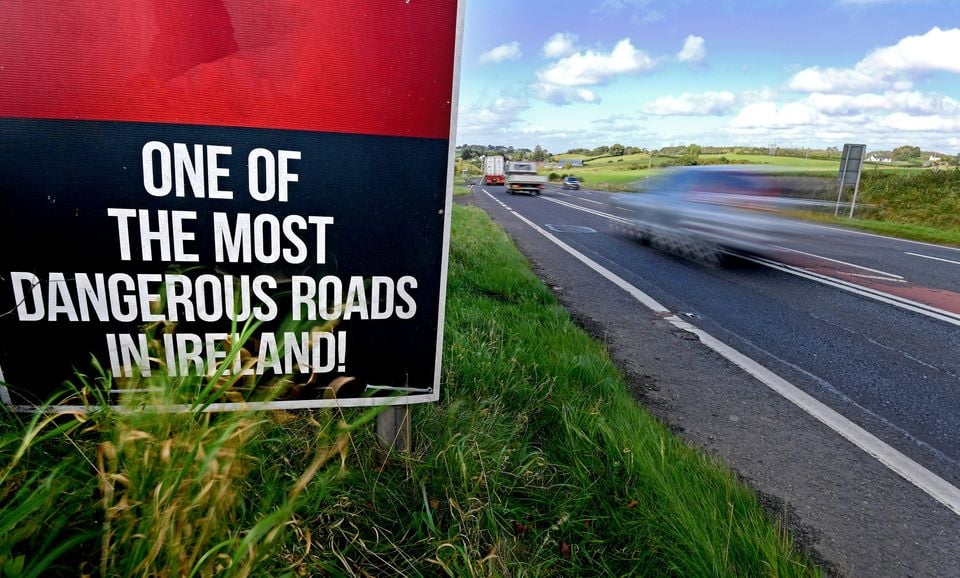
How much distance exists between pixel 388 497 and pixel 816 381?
10.3 ft

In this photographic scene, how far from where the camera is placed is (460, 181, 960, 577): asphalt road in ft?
7.12

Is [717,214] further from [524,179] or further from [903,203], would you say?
[524,179]

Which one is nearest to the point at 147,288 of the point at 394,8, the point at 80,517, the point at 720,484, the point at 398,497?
the point at 80,517

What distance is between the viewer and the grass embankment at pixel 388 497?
119 cm

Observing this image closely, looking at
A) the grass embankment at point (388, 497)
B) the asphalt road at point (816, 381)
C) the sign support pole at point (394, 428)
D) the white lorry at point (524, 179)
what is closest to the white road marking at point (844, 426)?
the asphalt road at point (816, 381)

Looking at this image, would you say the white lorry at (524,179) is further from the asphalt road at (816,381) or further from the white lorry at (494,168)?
the asphalt road at (816,381)

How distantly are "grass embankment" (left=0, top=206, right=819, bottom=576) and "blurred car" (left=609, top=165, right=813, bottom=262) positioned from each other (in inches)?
253

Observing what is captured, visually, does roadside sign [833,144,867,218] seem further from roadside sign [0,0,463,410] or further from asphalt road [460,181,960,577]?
roadside sign [0,0,463,410]

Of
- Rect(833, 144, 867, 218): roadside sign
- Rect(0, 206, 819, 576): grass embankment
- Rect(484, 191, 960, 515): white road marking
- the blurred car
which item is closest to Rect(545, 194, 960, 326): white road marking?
the blurred car

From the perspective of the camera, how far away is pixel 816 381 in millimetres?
3604

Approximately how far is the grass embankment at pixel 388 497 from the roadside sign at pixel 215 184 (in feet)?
0.84

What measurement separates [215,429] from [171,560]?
377 millimetres

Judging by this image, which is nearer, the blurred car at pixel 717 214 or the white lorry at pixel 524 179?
the blurred car at pixel 717 214

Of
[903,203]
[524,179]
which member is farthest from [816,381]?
[524,179]
